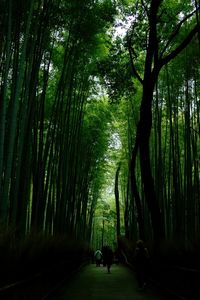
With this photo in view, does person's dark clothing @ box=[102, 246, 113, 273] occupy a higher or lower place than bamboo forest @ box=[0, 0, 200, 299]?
lower

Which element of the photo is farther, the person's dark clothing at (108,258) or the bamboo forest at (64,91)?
the person's dark clothing at (108,258)

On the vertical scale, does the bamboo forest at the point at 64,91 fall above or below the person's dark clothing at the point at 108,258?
above

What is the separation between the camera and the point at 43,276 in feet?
16.8

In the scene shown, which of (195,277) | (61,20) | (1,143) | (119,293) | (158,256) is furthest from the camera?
(61,20)

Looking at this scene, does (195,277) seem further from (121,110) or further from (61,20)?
(121,110)

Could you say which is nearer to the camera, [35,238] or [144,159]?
[35,238]

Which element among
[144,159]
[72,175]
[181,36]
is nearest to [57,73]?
[72,175]

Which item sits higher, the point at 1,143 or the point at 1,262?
the point at 1,143

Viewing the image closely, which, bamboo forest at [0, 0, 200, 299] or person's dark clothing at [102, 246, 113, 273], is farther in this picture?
person's dark clothing at [102, 246, 113, 273]

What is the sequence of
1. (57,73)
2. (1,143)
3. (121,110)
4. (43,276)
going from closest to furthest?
(1,143) < (43,276) < (57,73) < (121,110)

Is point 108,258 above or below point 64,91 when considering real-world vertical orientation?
below

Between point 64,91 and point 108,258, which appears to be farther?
point 108,258

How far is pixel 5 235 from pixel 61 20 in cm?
624

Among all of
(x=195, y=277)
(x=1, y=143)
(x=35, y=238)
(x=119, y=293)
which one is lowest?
(x=119, y=293)
